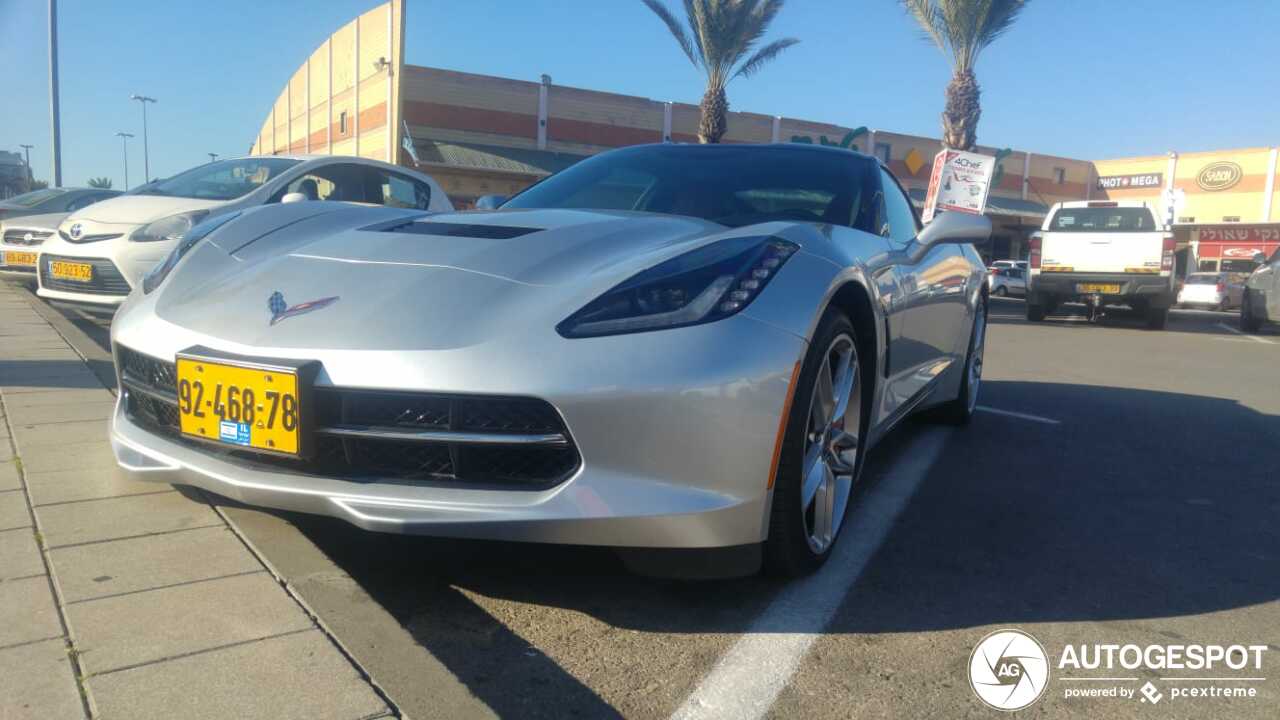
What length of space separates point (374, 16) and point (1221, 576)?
94.7ft

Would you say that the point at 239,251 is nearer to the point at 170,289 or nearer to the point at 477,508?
the point at 170,289

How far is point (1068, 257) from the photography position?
13.9 meters

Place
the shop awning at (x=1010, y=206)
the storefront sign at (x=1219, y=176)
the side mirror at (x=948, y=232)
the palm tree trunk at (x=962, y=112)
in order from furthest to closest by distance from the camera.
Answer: the storefront sign at (x=1219, y=176)
the shop awning at (x=1010, y=206)
the palm tree trunk at (x=962, y=112)
the side mirror at (x=948, y=232)

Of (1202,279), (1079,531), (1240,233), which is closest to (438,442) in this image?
(1079,531)

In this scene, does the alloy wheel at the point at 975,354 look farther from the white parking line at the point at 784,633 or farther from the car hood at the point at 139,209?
the car hood at the point at 139,209

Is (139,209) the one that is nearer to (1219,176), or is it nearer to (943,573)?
(943,573)

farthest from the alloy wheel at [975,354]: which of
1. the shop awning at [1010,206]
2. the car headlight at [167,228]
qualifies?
Result: the shop awning at [1010,206]

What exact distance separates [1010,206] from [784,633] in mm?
38657

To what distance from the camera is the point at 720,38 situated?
69.8 feet

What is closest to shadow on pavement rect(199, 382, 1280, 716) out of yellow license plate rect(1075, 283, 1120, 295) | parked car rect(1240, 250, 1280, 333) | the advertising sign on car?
yellow license plate rect(1075, 283, 1120, 295)

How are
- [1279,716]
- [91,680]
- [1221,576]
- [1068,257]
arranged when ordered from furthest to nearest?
1. [1068,257]
2. [1221,576]
3. [1279,716]
4. [91,680]

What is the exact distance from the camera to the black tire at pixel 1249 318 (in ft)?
45.5

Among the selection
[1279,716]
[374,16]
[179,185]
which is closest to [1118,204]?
[179,185]

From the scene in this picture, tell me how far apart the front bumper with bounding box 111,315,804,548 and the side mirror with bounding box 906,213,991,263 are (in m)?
1.72
